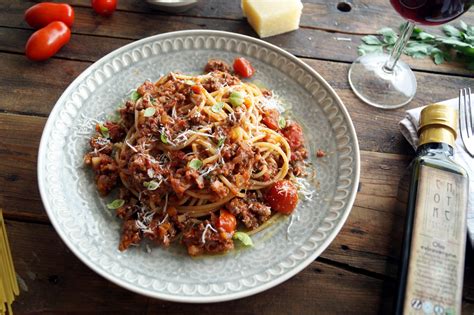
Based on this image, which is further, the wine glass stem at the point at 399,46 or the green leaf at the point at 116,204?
the wine glass stem at the point at 399,46

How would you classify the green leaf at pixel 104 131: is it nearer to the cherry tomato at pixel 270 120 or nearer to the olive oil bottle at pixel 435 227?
the cherry tomato at pixel 270 120

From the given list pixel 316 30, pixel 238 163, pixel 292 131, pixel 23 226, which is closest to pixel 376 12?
pixel 316 30

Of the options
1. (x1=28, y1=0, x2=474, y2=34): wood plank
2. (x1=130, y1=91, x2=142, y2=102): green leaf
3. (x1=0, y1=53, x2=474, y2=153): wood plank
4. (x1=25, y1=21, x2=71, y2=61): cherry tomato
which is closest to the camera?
(x1=130, y1=91, x2=142, y2=102): green leaf

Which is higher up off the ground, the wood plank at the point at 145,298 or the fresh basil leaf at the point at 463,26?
the fresh basil leaf at the point at 463,26

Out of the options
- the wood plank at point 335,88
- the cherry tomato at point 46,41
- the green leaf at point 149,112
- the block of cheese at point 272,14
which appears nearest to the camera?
the green leaf at point 149,112

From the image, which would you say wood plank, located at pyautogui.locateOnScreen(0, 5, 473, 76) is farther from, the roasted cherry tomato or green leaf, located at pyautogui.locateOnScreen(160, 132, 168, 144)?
the roasted cherry tomato

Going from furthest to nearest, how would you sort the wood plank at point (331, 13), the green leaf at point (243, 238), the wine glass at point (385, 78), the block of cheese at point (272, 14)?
1. the wood plank at point (331, 13)
2. the block of cheese at point (272, 14)
3. the wine glass at point (385, 78)
4. the green leaf at point (243, 238)

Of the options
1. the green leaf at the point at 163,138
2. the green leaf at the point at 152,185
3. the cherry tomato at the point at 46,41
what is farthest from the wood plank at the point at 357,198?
the green leaf at the point at 163,138

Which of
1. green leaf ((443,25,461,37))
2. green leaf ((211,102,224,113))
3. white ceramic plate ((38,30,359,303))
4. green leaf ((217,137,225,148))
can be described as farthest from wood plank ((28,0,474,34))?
green leaf ((217,137,225,148))
